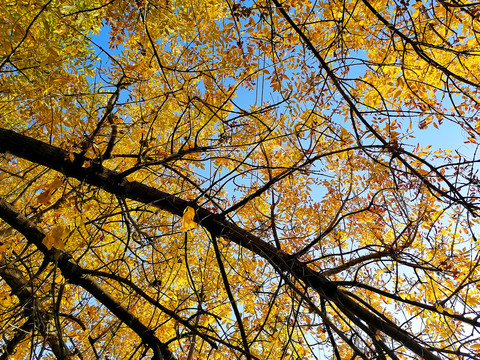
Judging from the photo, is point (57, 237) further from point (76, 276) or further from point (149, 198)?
point (76, 276)

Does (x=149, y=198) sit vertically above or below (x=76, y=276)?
above

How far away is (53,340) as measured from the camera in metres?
2.76

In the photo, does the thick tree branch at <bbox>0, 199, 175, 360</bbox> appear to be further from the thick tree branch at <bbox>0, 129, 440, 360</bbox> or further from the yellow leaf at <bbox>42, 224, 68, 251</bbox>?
the yellow leaf at <bbox>42, 224, 68, 251</bbox>

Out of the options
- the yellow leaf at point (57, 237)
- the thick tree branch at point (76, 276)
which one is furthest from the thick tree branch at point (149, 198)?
the yellow leaf at point (57, 237)

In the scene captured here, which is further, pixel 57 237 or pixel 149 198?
pixel 149 198

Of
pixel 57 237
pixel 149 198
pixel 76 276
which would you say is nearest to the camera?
pixel 57 237

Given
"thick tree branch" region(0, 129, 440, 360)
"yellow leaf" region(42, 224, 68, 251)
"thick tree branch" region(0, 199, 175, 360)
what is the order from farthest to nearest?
1. "thick tree branch" region(0, 199, 175, 360)
2. "thick tree branch" region(0, 129, 440, 360)
3. "yellow leaf" region(42, 224, 68, 251)

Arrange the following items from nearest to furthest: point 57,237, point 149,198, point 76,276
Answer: point 57,237, point 149,198, point 76,276

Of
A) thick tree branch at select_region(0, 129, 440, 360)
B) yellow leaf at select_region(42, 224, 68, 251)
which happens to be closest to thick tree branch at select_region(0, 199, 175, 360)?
thick tree branch at select_region(0, 129, 440, 360)

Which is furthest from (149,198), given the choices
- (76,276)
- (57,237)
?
(76,276)

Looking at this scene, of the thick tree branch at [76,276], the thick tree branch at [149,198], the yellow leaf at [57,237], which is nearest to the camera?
the yellow leaf at [57,237]

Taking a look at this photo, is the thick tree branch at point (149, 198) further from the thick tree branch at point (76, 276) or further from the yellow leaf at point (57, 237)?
the yellow leaf at point (57, 237)

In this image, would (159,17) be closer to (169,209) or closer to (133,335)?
(169,209)

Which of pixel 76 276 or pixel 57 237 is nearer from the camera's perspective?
pixel 57 237
